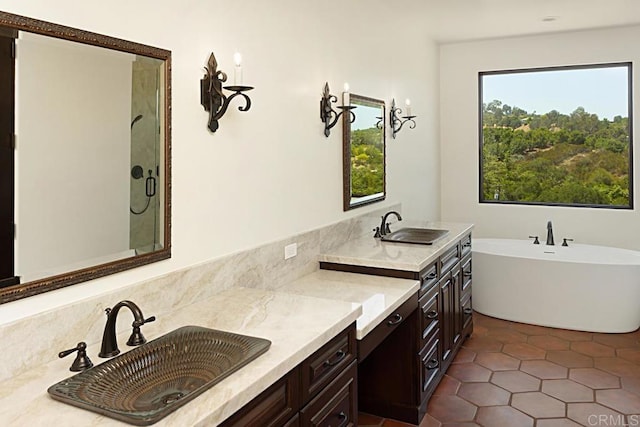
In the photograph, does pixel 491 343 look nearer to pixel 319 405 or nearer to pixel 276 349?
pixel 319 405

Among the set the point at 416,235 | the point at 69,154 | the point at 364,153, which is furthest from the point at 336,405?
the point at 364,153

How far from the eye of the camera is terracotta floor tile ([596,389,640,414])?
123 inches

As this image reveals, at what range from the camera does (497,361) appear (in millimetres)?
3908

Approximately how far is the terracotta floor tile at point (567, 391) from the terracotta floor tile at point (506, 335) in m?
0.81

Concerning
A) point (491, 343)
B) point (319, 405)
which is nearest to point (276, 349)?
point (319, 405)

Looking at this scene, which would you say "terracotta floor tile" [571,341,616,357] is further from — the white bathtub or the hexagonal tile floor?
the white bathtub

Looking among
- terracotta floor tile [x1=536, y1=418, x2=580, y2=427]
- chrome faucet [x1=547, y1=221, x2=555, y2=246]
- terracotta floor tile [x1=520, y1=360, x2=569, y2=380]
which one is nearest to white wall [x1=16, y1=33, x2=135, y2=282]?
terracotta floor tile [x1=536, y1=418, x2=580, y2=427]

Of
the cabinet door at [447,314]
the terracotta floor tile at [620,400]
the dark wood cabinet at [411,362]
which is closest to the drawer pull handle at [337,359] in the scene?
the dark wood cabinet at [411,362]

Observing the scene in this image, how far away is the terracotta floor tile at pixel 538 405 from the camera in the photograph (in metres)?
3.10

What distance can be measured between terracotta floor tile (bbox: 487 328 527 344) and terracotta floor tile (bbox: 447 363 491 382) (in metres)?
0.66

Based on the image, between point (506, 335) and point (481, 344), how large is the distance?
1.17ft

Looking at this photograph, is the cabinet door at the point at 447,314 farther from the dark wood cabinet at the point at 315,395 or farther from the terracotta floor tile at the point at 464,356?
the dark wood cabinet at the point at 315,395

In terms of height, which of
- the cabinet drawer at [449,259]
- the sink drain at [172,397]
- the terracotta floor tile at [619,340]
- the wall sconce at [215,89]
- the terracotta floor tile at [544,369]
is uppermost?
the wall sconce at [215,89]

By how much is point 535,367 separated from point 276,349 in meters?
2.76
